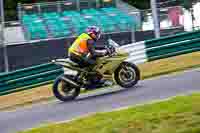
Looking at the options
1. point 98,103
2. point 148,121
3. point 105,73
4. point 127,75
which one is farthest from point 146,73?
point 148,121

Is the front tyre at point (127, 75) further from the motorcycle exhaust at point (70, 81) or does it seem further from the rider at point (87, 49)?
the motorcycle exhaust at point (70, 81)

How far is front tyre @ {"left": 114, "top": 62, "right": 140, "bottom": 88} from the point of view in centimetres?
1296

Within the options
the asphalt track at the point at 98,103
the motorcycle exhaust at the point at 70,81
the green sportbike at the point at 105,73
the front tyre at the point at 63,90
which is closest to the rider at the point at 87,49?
the green sportbike at the point at 105,73

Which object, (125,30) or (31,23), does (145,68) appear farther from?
(31,23)

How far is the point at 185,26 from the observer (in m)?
25.2

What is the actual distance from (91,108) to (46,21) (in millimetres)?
20365

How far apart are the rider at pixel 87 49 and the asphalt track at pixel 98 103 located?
2.77ft

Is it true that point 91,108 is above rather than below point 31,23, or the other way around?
below

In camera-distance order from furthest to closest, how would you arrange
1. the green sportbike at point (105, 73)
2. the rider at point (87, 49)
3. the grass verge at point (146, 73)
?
the grass verge at point (146, 73) < the green sportbike at point (105, 73) < the rider at point (87, 49)

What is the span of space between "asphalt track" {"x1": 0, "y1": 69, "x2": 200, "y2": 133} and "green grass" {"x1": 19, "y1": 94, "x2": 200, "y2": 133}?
5.97 feet

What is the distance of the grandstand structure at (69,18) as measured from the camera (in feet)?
92.2

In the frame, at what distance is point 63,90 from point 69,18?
16.6 metres

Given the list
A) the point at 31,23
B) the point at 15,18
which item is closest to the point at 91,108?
the point at 31,23

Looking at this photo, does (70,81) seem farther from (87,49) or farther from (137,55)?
(137,55)
